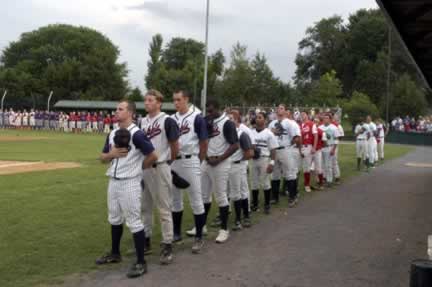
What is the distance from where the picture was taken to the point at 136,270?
566cm

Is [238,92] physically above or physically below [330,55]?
below

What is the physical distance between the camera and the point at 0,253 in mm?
6426

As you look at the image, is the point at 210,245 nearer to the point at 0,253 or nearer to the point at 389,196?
the point at 0,253

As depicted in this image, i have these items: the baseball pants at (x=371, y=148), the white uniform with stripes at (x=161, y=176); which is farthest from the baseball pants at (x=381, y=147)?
the white uniform with stripes at (x=161, y=176)

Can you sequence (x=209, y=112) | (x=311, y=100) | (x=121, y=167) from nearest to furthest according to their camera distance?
(x=121, y=167)
(x=209, y=112)
(x=311, y=100)

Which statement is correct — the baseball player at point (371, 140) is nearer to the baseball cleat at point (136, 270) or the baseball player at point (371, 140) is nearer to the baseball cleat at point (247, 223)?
the baseball cleat at point (247, 223)

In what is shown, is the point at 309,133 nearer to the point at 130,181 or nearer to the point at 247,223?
the point at 247,223

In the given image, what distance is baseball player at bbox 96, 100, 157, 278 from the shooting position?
5738 millimetres

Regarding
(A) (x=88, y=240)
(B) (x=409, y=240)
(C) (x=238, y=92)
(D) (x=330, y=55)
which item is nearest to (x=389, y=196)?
(B) (x=409, y=240)

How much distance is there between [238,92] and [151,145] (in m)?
48.2

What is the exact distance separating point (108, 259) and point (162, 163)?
1.33m

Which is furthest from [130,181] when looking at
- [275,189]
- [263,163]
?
[275,189]

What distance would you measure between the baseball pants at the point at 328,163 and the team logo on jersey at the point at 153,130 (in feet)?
28.5

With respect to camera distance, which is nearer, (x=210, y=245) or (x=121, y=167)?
(x=121, y=167)
